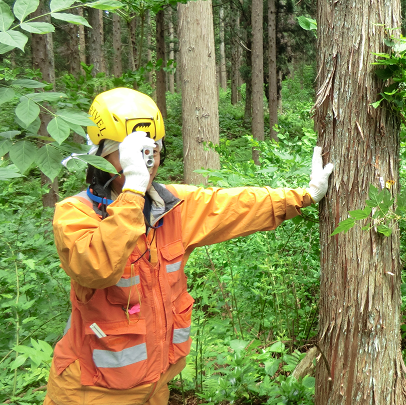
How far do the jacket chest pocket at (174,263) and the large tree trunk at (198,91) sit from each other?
4.57 metres

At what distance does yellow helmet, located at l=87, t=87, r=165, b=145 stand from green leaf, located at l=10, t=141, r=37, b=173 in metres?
0.57

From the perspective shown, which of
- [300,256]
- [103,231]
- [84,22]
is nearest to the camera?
[84,22]

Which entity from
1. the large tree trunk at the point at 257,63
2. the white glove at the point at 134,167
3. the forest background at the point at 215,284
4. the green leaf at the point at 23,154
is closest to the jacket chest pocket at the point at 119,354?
the forest background at the point at 215,284

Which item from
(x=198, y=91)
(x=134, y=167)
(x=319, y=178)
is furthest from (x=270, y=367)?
(x=198, y=91)

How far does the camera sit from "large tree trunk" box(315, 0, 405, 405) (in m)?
2.00

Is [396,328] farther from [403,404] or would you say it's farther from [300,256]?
[300,256]

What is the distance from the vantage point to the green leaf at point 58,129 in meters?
1.42

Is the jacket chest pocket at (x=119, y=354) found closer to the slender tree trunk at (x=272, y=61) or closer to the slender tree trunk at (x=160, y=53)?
the slender tree trunk at (x=272, y=61)

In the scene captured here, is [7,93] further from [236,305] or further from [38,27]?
[236,305]

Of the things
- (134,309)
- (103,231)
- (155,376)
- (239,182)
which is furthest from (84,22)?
(239,182)

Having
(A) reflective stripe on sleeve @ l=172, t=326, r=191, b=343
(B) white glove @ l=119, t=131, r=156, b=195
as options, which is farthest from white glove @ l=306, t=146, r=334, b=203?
(A) reflective stripe on sleeve @ l=172, t=326, r=191, b=343

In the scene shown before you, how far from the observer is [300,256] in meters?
3.29

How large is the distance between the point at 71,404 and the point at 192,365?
992mm

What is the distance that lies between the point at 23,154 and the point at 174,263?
1003 millimetres
